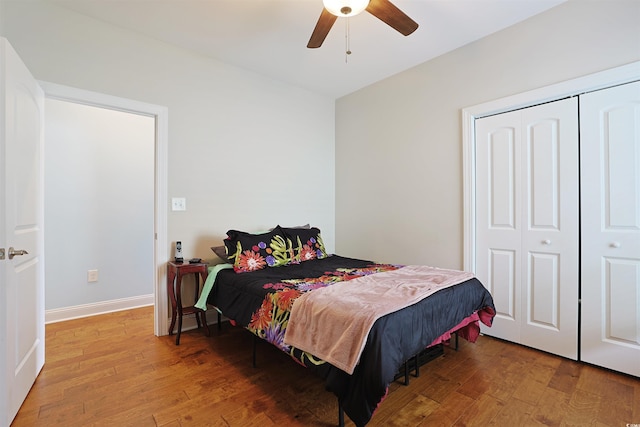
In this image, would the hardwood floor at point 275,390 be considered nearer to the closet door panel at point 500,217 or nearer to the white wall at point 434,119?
the closet door panel at point 500,217

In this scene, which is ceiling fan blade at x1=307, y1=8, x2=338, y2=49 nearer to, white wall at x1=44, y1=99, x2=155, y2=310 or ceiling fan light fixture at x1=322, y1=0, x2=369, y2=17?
ceiling fan light fixture at x1=322, y1=0, x2=369, y2=17

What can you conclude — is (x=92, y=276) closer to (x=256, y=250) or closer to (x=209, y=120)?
(x=256, y=250)

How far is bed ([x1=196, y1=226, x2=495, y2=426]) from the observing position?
4.53 ft

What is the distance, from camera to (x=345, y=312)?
1.53 meters

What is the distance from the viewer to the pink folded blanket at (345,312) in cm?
143

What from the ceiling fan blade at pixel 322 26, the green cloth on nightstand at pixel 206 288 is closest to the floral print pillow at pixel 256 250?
the green cloth on nightstand at pixel 206 288

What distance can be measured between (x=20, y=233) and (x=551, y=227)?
3728 millimetres

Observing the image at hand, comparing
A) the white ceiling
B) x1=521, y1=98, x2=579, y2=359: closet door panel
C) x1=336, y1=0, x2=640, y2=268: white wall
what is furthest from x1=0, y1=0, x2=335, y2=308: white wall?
x1=521, y1=98, x2=579, y2=359: closet door panel

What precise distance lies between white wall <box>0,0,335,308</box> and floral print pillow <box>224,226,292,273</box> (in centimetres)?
52

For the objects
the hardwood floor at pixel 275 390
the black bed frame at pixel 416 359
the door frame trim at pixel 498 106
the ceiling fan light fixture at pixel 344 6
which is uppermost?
the ceiling fan light fixture at pixel 344 6

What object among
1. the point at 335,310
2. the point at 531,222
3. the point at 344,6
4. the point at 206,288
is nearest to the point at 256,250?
the point at 206,288

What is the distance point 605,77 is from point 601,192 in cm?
82

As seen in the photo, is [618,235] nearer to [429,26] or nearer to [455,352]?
[455,352]

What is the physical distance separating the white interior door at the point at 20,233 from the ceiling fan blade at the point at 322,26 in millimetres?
1738
